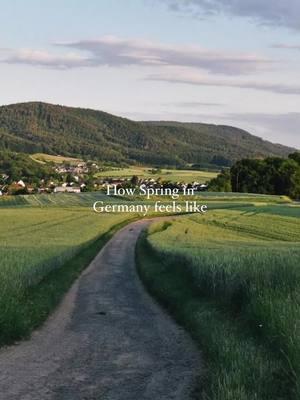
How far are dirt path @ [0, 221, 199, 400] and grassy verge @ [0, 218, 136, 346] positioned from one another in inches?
10.8

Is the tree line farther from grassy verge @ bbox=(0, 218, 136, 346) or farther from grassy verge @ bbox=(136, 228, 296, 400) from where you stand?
grassy verge @ bbox=(136, 228, 296, 400)

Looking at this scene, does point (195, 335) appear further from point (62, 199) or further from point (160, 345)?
point (62, 199)

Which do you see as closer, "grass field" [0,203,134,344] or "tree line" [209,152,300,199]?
"grass field" [0,203,134,344]

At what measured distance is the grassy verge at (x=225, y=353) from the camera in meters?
9.53

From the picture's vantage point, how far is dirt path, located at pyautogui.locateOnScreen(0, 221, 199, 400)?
10.9 meters

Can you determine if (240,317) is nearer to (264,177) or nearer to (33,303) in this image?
(33,303)

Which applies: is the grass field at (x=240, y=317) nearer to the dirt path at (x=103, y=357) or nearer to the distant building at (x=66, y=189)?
the dirt path at (x=103, y=357)

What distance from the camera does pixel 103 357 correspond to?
43.5ft

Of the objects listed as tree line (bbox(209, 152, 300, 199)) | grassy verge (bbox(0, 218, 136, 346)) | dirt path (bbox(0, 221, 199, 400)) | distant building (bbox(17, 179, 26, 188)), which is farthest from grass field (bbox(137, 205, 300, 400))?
distant building (bbox(17, 179, 26, 188))

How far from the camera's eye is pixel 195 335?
1444 centimetres

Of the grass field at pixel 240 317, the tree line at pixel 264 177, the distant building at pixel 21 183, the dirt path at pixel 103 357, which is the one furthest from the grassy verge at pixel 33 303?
the distant building at pixel 21 183

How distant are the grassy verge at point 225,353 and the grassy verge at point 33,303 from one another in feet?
10.0

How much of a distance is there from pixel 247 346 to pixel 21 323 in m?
→ 5.14

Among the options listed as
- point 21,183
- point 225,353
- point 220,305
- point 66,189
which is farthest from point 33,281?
point 21,183
